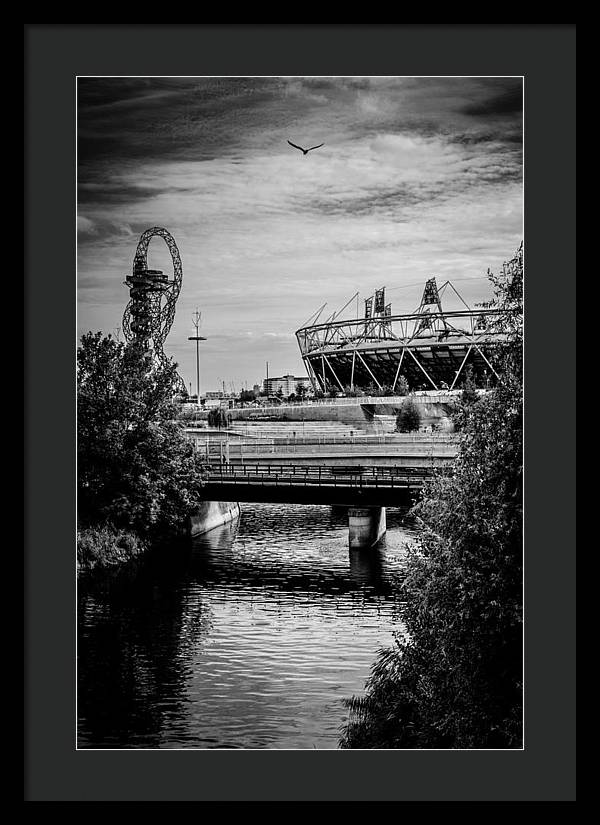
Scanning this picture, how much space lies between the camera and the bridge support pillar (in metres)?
15.9

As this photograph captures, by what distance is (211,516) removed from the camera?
18.4 m

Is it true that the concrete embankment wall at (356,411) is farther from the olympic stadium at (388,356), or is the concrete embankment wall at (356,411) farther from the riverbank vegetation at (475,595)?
the riverbank vegetation at (475,595)

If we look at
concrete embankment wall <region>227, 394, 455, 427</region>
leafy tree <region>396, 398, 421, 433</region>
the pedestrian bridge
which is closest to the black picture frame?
the pedestrian bridge

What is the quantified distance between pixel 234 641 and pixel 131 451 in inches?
220

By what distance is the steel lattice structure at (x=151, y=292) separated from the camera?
612 cm

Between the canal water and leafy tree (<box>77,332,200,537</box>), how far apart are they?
949 mm

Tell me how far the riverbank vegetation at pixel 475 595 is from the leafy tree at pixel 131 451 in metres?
5.90

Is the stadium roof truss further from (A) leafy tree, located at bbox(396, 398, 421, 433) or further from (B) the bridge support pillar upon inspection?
(B) the bridge support pillar

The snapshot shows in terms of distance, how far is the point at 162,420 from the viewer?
16000 mm

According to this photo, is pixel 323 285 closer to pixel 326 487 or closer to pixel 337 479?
pixel 326 487

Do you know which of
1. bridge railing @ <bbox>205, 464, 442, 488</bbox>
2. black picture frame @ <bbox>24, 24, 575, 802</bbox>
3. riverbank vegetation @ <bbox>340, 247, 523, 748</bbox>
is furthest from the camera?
bridge railing @ <bbox>205, 464, 442, 488</bbox>

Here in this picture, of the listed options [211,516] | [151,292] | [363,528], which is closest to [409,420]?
[211,516]
